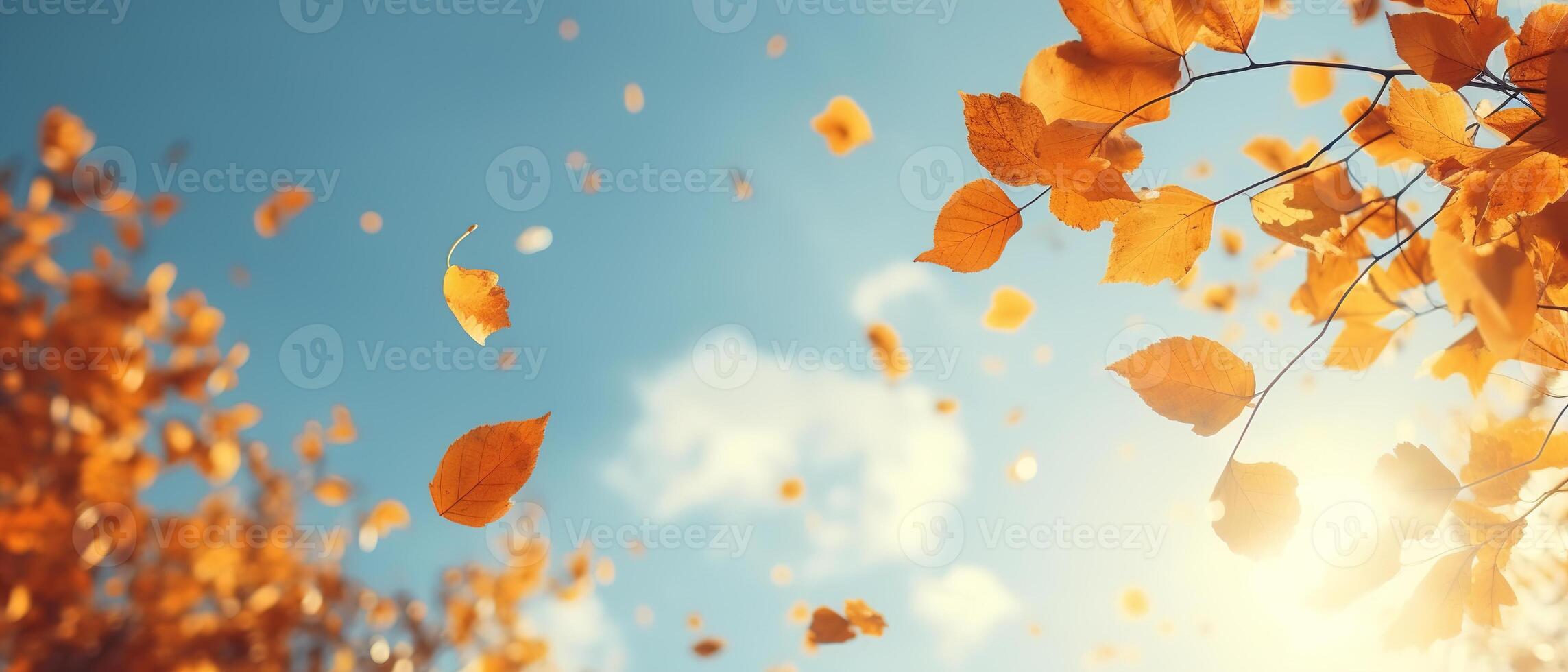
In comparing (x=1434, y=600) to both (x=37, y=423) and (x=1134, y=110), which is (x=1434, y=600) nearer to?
(x=1134, y=110)

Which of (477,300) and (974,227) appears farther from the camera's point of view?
(477,300)

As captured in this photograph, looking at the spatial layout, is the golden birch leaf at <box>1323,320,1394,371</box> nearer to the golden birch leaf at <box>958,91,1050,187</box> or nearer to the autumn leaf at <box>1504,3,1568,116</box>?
the autumn leaf at <box>1504,3,1568,116</box>

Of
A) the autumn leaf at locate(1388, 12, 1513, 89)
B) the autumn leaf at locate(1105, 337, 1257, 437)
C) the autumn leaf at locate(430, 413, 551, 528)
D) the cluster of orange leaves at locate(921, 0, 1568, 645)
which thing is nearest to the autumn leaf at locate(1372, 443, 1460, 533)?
the cluster of orange leaves at locate(921, 0, 1568, 645)

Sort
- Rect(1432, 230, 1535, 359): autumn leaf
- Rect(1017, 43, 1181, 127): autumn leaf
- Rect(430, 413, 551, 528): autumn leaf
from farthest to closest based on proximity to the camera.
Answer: Rect(430, 413, 551, 528): autumn leaf < Rect(1017, 43, 1181, 127): autumn leaf < Rect(1432, 230, 1535, 359): autumn leaf

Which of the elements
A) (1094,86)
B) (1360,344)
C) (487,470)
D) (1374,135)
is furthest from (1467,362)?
(487,470)

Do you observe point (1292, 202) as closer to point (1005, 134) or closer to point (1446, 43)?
point (1446, 43)

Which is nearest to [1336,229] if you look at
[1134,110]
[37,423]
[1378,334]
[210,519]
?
[1378,334]
